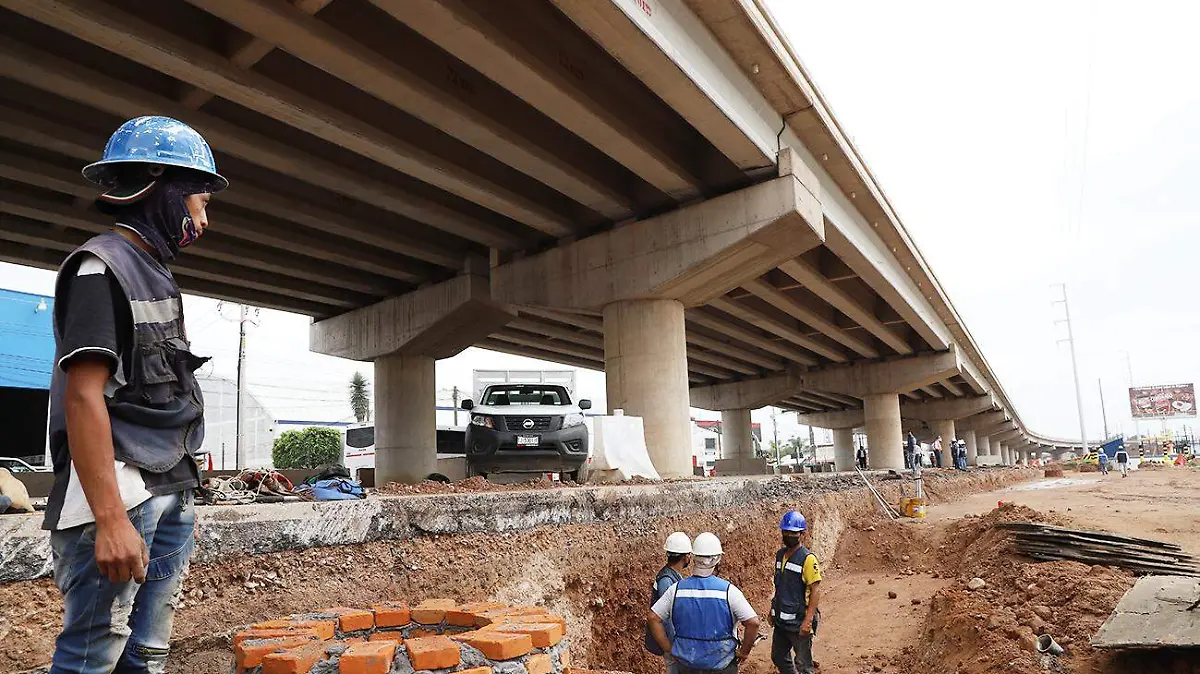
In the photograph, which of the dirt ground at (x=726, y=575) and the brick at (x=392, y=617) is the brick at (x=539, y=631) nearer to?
the brick at (x=392, y=617)

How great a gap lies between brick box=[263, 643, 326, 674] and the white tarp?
9035 millimetres

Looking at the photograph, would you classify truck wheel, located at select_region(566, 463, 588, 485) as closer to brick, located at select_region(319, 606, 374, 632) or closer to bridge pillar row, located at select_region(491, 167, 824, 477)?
bridge pillar row, located at select_region(491, 167, 824, 477)

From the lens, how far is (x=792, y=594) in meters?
7.20

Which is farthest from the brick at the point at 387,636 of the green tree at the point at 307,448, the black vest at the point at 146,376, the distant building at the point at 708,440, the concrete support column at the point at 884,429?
the distant building at the point at 708,440

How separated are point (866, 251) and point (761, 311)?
20.1 ft

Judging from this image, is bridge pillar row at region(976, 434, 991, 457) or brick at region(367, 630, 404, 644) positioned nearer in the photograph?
brick at region(367, 630, 404, 644)

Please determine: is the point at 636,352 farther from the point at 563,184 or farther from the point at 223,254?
the point at 223,254

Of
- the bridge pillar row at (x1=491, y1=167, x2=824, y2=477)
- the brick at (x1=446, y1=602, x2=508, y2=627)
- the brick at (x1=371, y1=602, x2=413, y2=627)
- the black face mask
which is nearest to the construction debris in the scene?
the bridge pillar row at (x1=491, y1=167, x2=824, y2=477)

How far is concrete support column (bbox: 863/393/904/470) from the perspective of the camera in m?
34.8

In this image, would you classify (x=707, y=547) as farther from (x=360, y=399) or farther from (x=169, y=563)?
(x=360, y=399)

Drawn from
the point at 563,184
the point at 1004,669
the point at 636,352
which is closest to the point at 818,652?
the point at 1004,669

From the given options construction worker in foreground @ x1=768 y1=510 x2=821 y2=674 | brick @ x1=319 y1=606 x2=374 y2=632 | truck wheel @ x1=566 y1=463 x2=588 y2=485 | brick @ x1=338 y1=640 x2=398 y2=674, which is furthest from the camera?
truck wheel @ x1=566 y1=463 x2=588 y2=485

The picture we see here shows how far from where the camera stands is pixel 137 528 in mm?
2211

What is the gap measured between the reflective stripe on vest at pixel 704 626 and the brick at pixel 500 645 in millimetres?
2432
